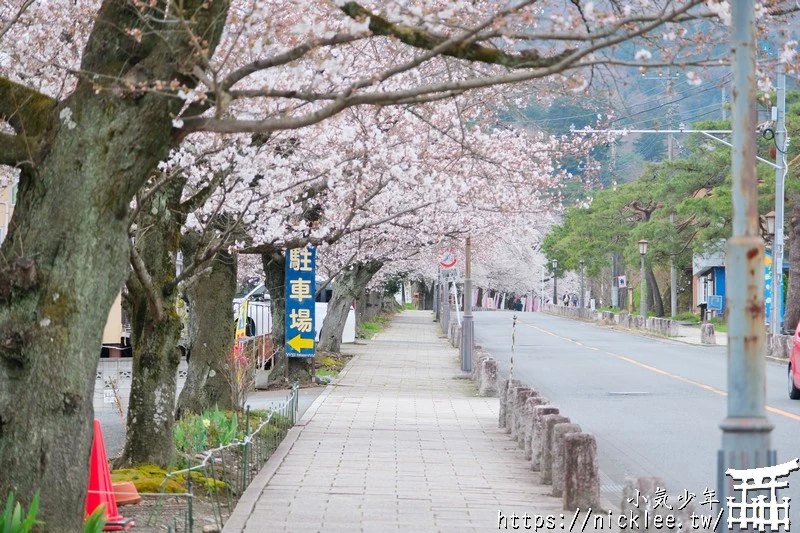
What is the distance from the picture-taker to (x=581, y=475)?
951 cm

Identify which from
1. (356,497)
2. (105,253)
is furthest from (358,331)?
(105,253)

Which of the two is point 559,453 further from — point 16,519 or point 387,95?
point 16,519

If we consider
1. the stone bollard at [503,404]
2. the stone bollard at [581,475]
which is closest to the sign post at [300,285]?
the stone bollard at [503,404]

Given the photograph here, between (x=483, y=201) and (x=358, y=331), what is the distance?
28.6 m

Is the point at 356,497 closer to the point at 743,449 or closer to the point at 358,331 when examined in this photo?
the point at 743,449

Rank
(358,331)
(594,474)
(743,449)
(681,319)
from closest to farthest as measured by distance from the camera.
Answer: (743,449) < (594,474) < (358,331) < (681,319)

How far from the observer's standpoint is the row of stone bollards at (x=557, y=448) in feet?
31.2

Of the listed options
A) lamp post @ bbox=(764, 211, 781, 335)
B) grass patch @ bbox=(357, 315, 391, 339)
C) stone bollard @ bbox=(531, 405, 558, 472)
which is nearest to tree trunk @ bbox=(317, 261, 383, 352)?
lamp post @ bbox=(764, 211, 781, 335)

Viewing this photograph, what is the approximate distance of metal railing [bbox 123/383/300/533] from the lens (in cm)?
903

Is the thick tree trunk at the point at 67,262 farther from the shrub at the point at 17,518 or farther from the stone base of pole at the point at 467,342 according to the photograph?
the stone base of pole at the point at 467,342

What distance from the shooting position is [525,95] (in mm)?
16172

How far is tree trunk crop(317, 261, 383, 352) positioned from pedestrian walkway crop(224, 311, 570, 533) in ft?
38.8

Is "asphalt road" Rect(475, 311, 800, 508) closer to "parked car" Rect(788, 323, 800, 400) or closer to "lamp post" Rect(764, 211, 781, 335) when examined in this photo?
"parked car" Rect(788, 323, 800, 400)

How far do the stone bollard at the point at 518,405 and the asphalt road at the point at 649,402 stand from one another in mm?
1068
